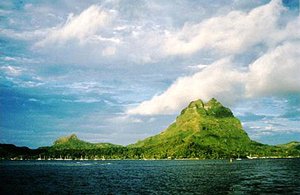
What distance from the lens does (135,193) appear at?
105375 mm

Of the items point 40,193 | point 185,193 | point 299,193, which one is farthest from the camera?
point 40,193

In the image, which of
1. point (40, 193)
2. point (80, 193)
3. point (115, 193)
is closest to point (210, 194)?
point (115, 193)

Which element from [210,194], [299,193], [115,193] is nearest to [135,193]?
[115,193]

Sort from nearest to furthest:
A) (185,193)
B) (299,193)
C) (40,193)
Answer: (299,193), (185,193), (40,193)

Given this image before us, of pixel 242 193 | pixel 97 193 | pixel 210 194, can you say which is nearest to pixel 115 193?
pixel 97 193

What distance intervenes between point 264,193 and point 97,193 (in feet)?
162

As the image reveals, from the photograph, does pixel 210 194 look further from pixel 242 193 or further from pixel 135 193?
pixel 135 193

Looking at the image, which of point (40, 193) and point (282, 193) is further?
point (40, 193)

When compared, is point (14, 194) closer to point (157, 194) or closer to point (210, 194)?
point (157, 194)

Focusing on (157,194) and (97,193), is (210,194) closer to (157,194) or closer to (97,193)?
(157,194)

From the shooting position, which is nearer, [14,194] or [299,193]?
[299,193]

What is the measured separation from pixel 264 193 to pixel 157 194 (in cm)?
2997

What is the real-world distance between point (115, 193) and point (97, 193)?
5684mm

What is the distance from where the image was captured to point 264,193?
97.0 meters
